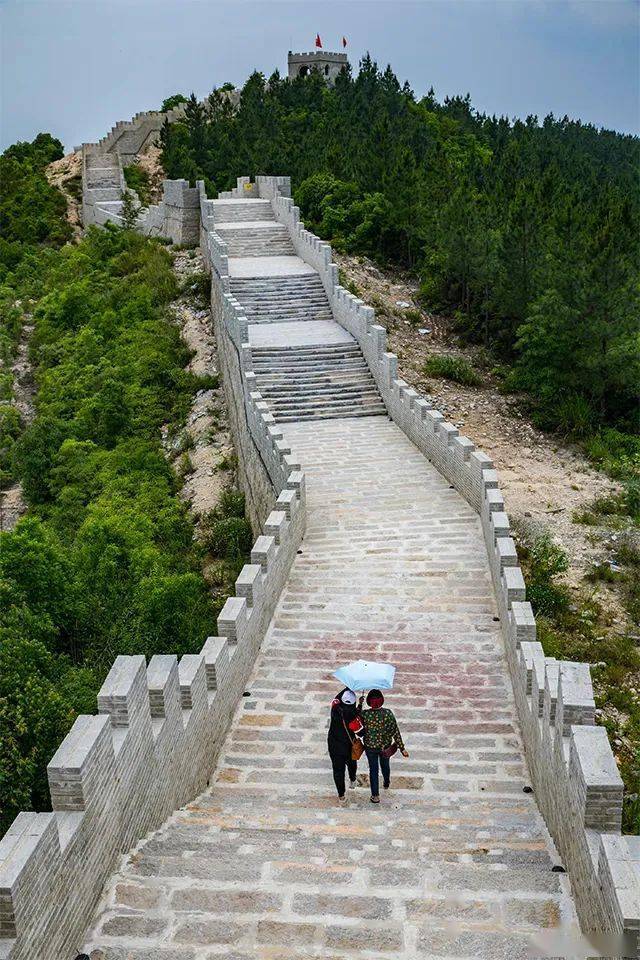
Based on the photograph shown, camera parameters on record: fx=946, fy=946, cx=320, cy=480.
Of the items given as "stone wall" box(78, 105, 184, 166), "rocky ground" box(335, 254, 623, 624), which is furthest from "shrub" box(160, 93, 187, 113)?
"rocky ground" box(335, 254, 623, 624)

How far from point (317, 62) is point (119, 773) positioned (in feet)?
205

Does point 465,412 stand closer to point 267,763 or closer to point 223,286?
point 223,286

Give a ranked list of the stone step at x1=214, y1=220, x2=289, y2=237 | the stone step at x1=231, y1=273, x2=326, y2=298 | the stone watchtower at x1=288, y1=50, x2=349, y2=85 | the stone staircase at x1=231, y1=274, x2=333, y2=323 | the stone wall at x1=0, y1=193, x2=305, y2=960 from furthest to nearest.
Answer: the stone watchtower at x1=288, y1=50, x2=349, y2=85 < the stone step at x1=214, y1=220, x2=289, y2=237 < the stone step at x1=231, y1=273, x2=326, y2=298 < the stone staircase at x1=231, y1=274, x2=333, y2=323 < the stone wall at x1=0, y1=193, x2=305, y2=960

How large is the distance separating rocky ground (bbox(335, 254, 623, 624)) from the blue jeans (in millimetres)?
6528

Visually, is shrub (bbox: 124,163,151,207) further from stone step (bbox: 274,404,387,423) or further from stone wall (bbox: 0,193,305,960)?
stone wall (bbox: 0,193,305,960)

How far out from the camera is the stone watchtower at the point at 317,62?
6112cm

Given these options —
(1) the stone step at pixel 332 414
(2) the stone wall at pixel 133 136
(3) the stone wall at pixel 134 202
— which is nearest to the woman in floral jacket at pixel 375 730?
(1) the stone step at pixel 332 414

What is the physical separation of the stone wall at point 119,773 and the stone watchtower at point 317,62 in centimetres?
5767

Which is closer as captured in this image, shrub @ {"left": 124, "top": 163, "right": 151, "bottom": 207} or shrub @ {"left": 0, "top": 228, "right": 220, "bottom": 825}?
shrub @ {"left": 0, "top": 228, "right": 220, "bottom": 825}

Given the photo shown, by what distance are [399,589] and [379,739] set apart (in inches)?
172

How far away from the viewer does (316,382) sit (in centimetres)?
1906

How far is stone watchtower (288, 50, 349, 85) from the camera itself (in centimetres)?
6112

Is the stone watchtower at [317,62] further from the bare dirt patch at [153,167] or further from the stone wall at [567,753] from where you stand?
the stone wall at [567,753]

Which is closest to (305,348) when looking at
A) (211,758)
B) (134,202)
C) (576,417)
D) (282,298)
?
(282,298)
